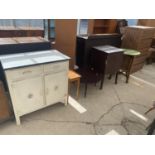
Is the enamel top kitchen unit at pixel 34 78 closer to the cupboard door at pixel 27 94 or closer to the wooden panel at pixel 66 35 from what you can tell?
the cupboard door at pixel 27 94

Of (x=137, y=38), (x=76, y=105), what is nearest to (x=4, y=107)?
(x=76, y=105)

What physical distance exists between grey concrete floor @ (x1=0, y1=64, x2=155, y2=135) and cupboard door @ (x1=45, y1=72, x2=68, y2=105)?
242 millimetres

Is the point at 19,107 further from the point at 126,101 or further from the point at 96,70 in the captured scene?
the point at 126,101

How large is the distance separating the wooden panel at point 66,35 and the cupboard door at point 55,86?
0.86m

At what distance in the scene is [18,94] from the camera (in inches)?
68.4

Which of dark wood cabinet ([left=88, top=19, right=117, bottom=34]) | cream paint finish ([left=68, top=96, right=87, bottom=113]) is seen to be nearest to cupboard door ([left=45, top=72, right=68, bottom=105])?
cream paint finish ([left=68, top=96, right=87, bottom=113])

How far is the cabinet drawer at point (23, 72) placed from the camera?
158cm

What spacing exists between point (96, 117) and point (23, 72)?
121cm

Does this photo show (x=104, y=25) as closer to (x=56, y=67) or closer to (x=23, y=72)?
(x=56, y=67)

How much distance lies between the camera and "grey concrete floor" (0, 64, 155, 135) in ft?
6.17

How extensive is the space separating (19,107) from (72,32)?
158 cm

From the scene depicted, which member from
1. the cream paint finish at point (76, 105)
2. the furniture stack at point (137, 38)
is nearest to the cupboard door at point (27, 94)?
the cream paint finish at point (76, 105)

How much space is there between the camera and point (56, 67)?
188cm

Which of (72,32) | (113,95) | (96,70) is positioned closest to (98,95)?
(113,95)
